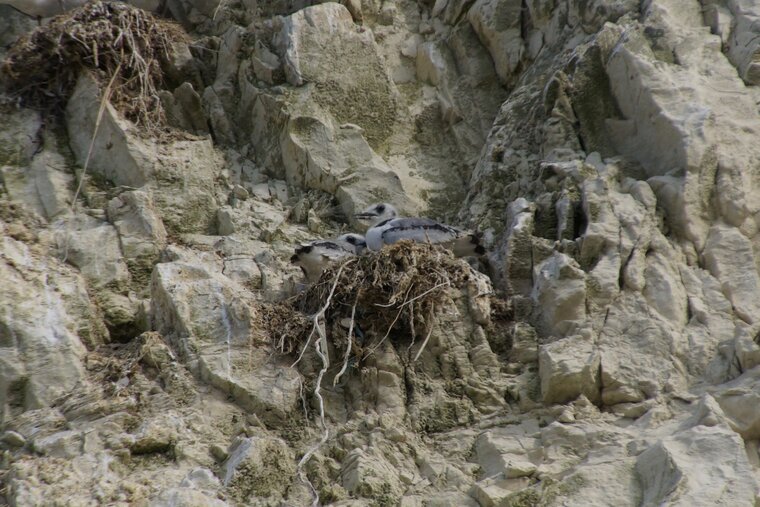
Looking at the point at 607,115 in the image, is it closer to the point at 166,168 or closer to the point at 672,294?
the point at 672,294

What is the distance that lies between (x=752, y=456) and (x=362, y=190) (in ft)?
18.3

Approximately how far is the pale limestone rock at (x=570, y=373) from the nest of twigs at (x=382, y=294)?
119cm

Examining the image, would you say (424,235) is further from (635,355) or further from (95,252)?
(95,252)

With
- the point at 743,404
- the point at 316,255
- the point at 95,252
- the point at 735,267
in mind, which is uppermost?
the point at 735,267

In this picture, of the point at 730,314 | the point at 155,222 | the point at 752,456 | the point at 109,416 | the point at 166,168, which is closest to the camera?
the point at 752,456

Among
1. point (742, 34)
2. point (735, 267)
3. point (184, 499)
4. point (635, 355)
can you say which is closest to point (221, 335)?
point (184, 499)

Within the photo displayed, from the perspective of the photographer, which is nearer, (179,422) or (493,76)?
(179,422)

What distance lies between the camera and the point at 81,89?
10320 millimetres

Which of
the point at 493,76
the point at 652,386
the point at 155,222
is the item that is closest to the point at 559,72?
the point at 493,76

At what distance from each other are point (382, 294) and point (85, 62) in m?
5.09

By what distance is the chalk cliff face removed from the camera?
6684 mm

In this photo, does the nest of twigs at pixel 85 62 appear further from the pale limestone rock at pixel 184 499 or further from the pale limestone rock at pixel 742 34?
the pale limestone rock at pixel 742 34

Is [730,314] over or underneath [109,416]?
over

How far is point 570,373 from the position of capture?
722 centimetres
